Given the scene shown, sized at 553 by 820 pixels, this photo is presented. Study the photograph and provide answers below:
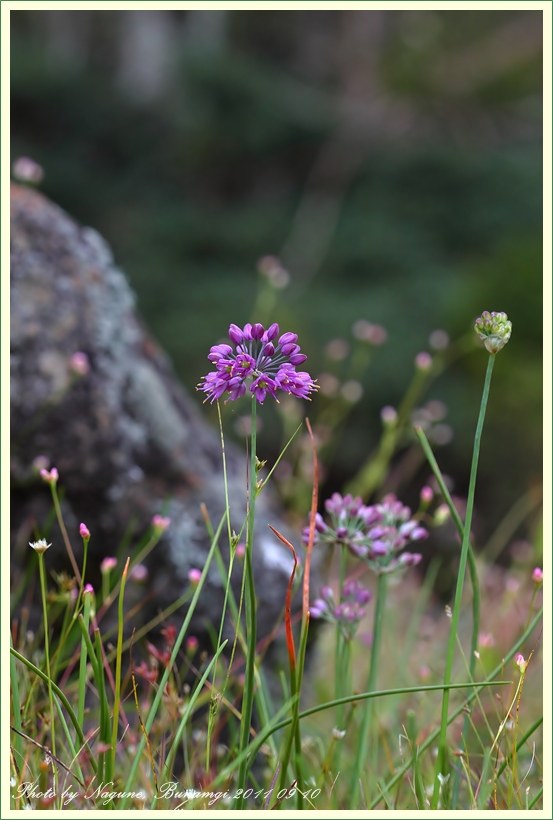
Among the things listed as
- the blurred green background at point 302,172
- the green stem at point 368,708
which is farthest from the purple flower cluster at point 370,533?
the blurred green background at point 302,172

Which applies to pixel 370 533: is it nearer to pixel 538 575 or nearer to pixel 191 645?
pixel 538 575

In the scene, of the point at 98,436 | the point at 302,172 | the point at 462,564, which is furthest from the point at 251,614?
the point at 302,172

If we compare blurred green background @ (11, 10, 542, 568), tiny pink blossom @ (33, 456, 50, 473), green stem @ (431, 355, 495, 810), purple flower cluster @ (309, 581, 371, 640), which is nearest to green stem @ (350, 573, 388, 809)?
purple flower cluster @ (309, 581, 371, 640)

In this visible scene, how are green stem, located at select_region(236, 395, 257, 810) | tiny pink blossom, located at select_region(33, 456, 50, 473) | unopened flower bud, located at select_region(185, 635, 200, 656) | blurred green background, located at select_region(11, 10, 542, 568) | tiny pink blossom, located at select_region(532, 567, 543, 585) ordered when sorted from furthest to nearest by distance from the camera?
blurred green background, located at select_region(11, 10, 542, 568)
tiny pink blossom, located at select_region(33, 456, 50, 473)
unopened flower bud, located at select_region(185, 635, 200, 656)
tiny pink blossom, located at select_region(532, 567, 543, 585)
green stem, located at select_region(236, 395, 257, 810)

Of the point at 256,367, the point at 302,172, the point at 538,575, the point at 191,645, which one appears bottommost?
the point at 191,645

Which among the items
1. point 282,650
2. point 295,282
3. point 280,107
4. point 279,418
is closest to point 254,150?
point 280,107

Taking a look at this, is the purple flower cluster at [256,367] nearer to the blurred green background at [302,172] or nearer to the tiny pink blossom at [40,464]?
the tiny pink blossom at [40,464]

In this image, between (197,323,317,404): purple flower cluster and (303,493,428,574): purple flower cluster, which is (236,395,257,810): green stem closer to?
(197,323,317,404): purple flower cluster
